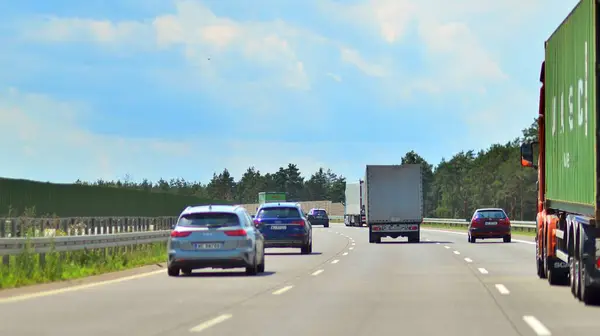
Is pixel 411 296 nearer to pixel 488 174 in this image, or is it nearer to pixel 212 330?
pixel 212 330

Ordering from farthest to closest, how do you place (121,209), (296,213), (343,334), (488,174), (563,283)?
(488,174) < (121,209) < (296,213) < (563,283) < (343,334)

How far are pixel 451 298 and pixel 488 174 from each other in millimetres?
166991

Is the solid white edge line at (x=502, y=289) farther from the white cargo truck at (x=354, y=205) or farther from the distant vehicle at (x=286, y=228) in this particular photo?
the white cargo truck at (x=354, y=205)

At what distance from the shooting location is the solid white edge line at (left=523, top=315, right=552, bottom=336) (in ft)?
38.3

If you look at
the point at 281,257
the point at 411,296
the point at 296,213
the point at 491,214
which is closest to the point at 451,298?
the point at 411,296

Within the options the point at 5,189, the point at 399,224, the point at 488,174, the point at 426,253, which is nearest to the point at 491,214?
the point at 399,224

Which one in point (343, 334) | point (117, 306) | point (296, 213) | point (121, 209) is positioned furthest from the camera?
point (121, 209)

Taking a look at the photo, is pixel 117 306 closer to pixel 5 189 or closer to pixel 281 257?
pixel 281 257

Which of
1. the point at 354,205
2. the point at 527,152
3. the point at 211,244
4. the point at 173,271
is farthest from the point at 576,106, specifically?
the point at 354,205

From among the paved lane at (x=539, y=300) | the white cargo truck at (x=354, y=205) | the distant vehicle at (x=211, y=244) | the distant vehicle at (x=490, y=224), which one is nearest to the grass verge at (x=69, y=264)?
the distant vehicle at (x=211, y=244)

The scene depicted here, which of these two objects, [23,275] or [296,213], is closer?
[23,275]

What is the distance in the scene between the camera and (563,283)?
19.4 meters

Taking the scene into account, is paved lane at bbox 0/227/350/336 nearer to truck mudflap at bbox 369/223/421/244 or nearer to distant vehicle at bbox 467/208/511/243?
distant vehicle at bbox 467/208/511/243

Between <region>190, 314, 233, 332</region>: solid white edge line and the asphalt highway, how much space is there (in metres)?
0.01
